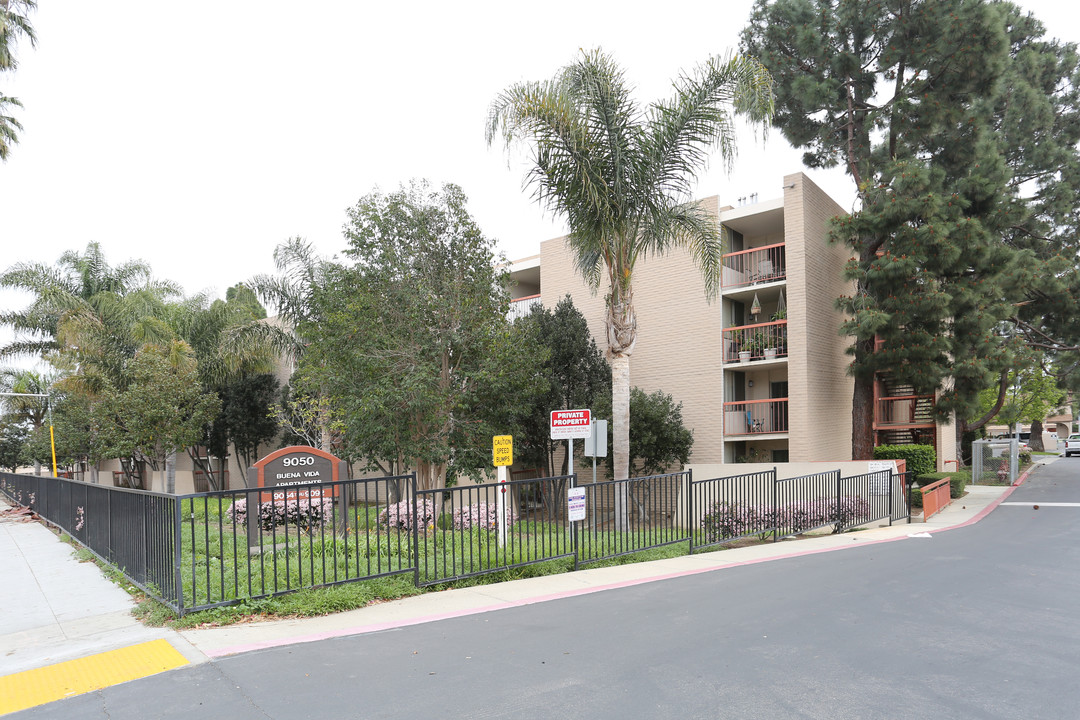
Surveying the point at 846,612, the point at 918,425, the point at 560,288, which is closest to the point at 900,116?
the point at 918,425

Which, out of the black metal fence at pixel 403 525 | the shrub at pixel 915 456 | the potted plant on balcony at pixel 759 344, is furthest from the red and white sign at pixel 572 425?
the shrub at pixel 915 456

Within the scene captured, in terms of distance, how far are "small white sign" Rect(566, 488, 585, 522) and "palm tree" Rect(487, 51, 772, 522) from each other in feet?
19.6

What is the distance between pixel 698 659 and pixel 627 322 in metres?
11.2

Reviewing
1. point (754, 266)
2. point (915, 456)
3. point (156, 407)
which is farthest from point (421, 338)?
point (915, 456)

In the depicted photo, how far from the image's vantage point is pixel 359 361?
55.6ft

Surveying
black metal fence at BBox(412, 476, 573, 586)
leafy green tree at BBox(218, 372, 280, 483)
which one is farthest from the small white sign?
leafy green tree at BBox(218, 372, 280, 483)

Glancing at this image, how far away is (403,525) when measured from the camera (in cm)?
970

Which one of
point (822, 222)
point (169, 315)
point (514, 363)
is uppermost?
point (822, 222)

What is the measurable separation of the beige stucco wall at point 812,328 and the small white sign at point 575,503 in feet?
46.1

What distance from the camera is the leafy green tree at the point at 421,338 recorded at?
671 inches

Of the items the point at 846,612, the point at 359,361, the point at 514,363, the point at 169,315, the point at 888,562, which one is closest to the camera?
the point at 846,612

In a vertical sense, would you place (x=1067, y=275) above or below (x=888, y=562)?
above

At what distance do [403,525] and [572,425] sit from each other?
4.27m

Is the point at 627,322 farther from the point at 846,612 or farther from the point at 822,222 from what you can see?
the point at 822,222
